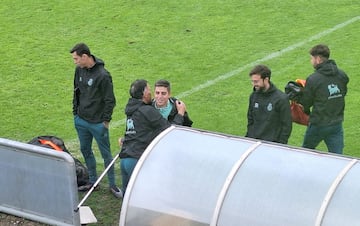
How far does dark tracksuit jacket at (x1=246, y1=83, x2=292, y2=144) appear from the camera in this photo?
776 centimetres

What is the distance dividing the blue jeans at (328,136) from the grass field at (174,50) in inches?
45.4

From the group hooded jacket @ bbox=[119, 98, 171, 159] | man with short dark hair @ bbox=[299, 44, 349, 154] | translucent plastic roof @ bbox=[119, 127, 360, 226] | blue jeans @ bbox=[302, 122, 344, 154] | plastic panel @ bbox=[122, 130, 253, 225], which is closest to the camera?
translucent plastic roof @ bbox=[119, 127, 360, 226]

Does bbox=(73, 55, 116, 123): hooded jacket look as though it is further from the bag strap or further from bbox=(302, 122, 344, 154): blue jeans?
bbox=(302, 122, 344, 154): blue jeans

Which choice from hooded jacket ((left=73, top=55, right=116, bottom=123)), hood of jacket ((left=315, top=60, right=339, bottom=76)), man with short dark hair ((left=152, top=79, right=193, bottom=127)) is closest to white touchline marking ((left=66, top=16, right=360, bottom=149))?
hooded jacket ((left=73, top=55, right=116, bottom=123))

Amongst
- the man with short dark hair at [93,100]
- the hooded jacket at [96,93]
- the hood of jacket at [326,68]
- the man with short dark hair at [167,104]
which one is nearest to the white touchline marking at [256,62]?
the man with short dark hair at [93,100]

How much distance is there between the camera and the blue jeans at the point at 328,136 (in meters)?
8.48

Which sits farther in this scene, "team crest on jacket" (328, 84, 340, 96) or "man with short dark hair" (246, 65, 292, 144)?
"team crest on jacket" (328, 84, 340, 96)

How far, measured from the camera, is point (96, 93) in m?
8.58

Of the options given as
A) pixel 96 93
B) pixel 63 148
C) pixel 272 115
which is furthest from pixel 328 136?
pixel 63 148

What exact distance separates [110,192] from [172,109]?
1509 mm

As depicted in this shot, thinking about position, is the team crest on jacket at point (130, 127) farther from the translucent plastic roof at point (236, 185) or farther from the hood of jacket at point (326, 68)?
the hood of jacket at point (326, 68)

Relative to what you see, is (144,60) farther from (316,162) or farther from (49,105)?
(316,162)

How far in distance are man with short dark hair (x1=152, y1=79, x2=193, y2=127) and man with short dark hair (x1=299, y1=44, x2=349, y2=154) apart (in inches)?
54.4

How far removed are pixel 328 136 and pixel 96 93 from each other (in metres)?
2.56
